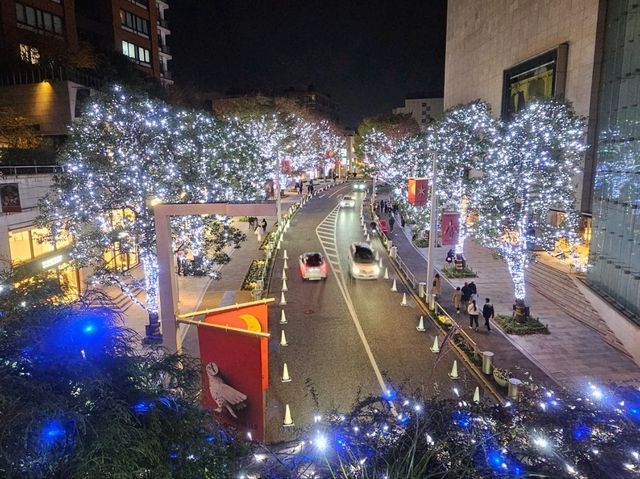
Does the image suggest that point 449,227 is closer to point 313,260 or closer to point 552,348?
point 552,348

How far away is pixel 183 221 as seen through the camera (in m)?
16.1

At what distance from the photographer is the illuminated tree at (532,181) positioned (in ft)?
54.1

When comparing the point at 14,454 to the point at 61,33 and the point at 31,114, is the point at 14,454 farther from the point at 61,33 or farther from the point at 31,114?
the point at 61,33

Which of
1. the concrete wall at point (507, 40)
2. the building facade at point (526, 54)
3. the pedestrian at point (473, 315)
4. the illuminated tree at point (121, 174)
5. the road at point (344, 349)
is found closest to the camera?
the road at point (344, 349)

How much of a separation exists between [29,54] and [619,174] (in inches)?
1489

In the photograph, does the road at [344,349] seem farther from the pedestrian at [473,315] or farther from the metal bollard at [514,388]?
the pedestrian at [473,315]

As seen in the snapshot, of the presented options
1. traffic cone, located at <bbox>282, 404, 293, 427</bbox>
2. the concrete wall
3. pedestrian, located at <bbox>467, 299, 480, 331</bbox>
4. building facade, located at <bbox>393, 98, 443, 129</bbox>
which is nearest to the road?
traffic cone, located at <bbox>282, 404, 293, 427</bbox>

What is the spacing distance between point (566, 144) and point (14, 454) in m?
18.2

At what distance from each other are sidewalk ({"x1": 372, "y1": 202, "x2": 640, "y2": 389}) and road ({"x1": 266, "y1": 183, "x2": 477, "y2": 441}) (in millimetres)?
1739

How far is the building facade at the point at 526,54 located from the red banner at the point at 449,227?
27.6ft

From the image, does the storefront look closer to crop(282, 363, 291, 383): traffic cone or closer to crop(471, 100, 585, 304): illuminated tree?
crop(282, 363, 291, 383): traffic cone

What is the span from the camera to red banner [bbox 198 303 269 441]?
8.16 m

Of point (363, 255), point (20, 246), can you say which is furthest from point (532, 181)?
point (20, 246)

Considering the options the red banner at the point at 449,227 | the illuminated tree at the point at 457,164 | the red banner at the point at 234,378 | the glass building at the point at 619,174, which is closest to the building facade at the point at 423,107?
the illuminated tree at the point at 457,164
